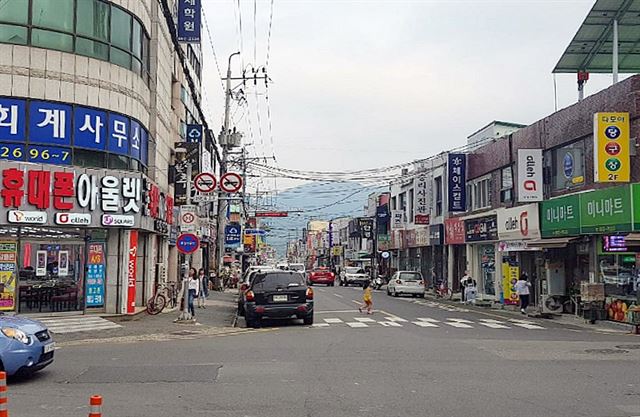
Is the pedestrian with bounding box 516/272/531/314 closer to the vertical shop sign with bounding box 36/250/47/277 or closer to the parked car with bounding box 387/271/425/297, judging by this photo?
the parked car with bounding box 387/271/425/297

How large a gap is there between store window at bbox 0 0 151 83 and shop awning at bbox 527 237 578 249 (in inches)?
604

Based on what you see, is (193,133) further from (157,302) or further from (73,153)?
(73,153)

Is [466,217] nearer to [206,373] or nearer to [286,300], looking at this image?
[286,300]

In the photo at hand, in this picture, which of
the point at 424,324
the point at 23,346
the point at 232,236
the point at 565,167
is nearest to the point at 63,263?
the point at 23,346

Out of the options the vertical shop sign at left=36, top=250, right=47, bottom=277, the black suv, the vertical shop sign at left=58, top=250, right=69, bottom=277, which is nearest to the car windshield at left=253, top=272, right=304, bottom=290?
the black suv

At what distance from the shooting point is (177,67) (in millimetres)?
32844

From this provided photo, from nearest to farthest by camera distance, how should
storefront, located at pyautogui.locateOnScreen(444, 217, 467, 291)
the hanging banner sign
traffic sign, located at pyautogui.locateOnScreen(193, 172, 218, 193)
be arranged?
traffic sign, located at pyautogui.locateOnScreen(193, 172, 218, 193), the hanging banner sign, storefront, located at pyautogui.locateOnScreen(444, 217, 467, 291)

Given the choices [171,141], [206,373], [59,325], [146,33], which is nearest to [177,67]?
[171,141]

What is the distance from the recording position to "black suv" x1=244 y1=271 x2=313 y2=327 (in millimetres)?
21344

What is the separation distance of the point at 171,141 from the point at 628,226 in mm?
18106

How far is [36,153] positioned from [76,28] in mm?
3644

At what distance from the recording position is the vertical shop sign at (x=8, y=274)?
64.6 ft

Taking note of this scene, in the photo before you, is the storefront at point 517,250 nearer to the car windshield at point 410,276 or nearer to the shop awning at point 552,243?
the shop awning at point 552,243

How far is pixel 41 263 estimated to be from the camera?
20.6 meters
